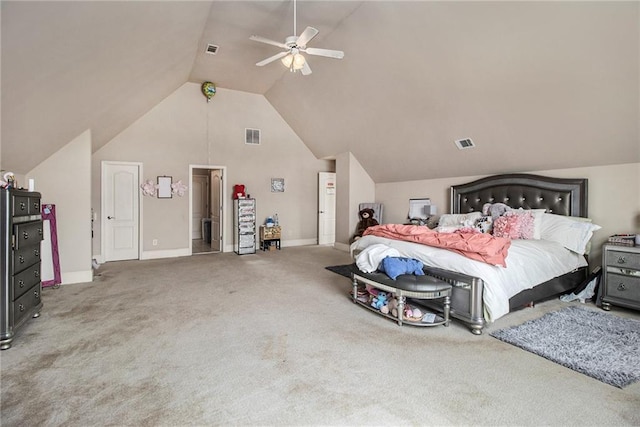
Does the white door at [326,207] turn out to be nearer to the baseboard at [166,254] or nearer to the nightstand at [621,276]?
the baseboard at [166,254]

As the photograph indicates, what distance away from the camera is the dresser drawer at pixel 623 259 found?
3.41 meters

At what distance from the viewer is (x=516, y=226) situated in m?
4.30

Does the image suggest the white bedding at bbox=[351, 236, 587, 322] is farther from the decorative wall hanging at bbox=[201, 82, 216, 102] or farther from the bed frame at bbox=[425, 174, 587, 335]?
the decorative wall hanging at bbox=[201, 82, 216, 102]

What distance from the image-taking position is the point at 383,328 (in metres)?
3.19

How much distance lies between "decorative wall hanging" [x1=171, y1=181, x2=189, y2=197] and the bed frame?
18.1 ft

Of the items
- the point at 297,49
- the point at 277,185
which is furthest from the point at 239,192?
the point at 297,49

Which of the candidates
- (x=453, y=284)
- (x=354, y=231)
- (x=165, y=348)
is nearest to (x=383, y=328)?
(x=453, y=284)

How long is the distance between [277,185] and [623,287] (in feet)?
21.5

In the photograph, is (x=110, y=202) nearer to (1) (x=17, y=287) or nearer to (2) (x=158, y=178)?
(2) (x=158, y=178)

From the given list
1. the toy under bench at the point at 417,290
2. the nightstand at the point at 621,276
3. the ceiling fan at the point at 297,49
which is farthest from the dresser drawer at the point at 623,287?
the ceiling fan at the point at 297,49

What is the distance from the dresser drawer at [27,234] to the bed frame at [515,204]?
12.7ft

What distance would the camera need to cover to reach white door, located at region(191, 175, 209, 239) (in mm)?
9523

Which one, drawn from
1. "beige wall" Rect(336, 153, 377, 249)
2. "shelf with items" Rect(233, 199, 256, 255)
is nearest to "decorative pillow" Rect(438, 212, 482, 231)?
"beige wall" Rect(336, 153, 377, 249)

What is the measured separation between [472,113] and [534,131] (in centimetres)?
81
